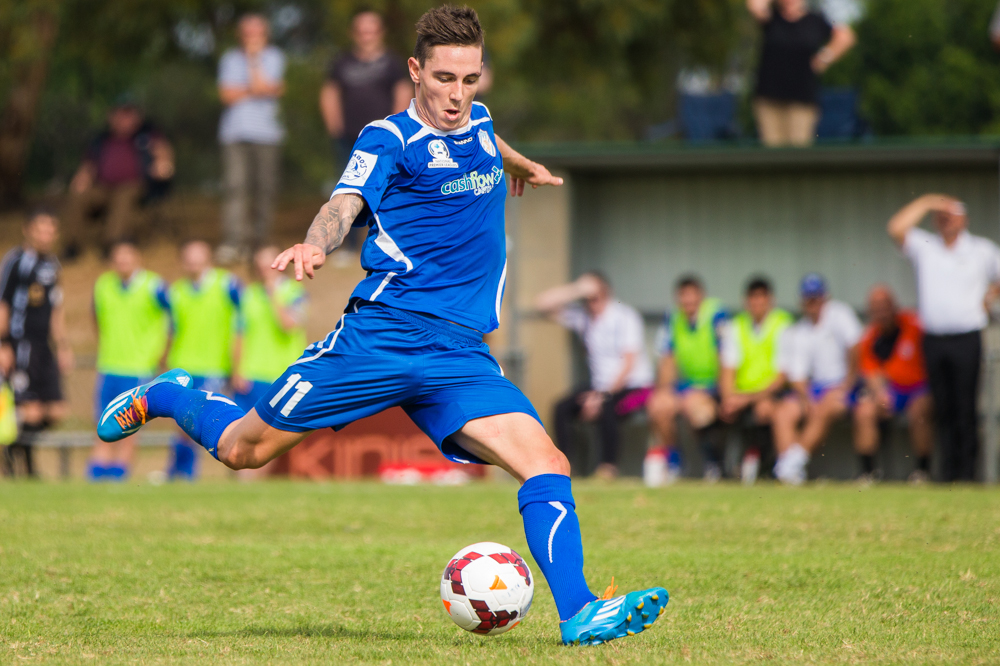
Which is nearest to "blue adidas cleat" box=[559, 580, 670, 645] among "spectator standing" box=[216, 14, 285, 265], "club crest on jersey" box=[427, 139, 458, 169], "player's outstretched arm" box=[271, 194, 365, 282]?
"player's outstretched arm" box=[271, 194, 365, 282]

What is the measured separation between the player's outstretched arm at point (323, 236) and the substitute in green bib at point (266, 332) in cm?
856

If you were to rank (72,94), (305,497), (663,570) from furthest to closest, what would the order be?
1. (72,94)
2. (305,497)
3. (663,570)

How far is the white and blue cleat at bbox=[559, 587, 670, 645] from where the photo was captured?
446 centimetres

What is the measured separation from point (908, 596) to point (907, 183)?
919 cm

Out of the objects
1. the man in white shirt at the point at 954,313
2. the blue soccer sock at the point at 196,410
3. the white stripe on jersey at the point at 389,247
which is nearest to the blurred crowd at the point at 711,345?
the man in white shirt at the point at 954,313

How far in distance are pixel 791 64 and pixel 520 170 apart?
9246mm

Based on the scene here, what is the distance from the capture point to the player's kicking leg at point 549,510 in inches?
181

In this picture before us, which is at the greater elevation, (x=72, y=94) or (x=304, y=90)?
(x=72, y=94)

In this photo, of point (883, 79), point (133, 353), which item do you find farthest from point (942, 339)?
point (883, 79)

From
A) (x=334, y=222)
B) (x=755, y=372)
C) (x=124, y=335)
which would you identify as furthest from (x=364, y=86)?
(x=334, y=222)

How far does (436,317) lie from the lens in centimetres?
489

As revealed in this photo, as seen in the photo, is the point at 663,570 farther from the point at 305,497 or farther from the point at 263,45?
the point at 263,45

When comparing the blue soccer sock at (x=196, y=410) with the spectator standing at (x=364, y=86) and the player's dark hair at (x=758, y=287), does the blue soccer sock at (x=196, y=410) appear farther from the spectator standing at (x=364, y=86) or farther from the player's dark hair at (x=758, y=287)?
the spectator standing at (x=364, y=86)

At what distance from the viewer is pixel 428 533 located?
8.22 m
